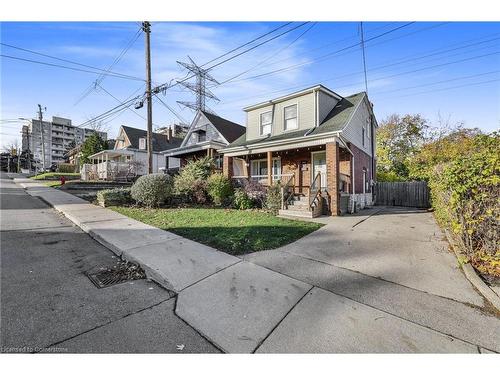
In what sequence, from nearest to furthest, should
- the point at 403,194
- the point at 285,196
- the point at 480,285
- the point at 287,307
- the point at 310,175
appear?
1. the point at 287,307
2. the point at 480,285
3. the point at 285,196
4. the point at 310,175
5. the point at 403,194

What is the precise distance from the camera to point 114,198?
36.5ft

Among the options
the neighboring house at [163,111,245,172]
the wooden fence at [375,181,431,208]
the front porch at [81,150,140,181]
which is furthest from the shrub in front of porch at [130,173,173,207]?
the wooden fence at [375,181,431,208]

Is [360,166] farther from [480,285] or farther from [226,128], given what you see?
[226,128]

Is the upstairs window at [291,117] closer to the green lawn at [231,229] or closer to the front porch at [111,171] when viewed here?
the green lawn at [231,229]

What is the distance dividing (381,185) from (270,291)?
53.9 ft

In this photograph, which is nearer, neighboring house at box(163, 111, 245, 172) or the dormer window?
neighboring house at box(163, 111, 245, 172)

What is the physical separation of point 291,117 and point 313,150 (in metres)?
2.39

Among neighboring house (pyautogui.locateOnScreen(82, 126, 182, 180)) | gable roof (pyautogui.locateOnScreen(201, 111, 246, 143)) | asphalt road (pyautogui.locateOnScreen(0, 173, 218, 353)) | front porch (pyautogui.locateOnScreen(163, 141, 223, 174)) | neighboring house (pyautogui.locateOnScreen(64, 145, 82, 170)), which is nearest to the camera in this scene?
asphalt road (pyautogui.locateOnScreen(0, 173, 218, 353))

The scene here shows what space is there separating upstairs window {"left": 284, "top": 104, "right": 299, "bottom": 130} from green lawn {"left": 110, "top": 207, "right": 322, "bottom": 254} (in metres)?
7.13

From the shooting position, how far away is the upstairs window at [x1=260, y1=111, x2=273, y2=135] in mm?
14560

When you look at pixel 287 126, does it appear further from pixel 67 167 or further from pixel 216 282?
pixel 67 167

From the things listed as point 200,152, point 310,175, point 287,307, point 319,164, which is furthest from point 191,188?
point 287,307

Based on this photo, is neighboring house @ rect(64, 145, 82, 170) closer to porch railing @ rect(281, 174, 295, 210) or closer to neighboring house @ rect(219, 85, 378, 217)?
neighboring house @ rect(219, 85, 378, 217)

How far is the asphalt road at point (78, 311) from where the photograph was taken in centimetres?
237
